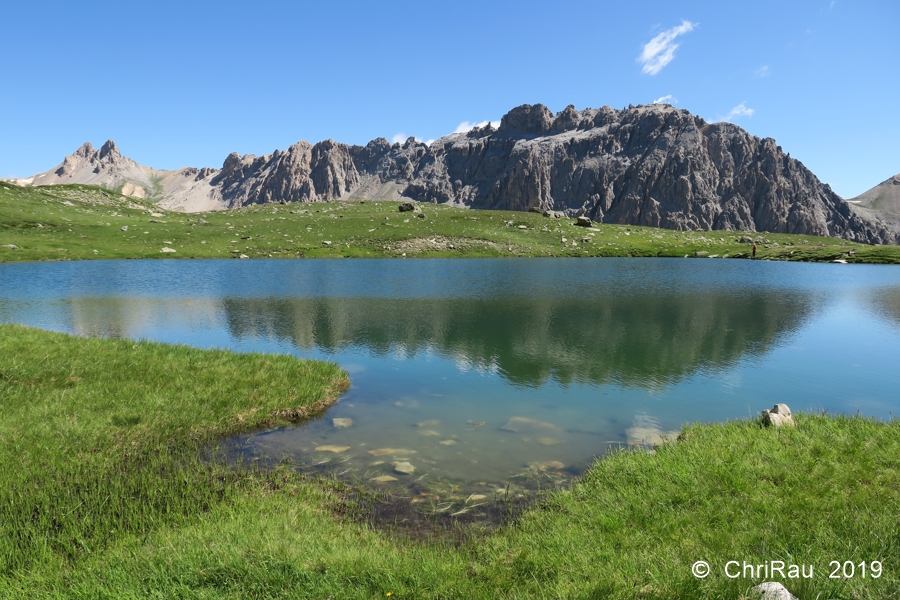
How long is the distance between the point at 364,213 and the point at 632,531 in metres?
148

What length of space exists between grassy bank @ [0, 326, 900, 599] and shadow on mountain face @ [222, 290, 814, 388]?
1038cm

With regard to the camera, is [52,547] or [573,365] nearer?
[52,547]

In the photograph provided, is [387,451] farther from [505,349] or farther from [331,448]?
[505,349]

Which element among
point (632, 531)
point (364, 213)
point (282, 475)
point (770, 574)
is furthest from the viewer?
point (364, 213)

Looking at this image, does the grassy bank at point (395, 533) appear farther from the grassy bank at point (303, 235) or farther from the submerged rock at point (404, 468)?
the grassy bank at point (303, 235)

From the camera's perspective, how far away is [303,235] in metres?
115

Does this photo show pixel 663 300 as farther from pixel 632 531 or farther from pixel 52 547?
pixel 52 547

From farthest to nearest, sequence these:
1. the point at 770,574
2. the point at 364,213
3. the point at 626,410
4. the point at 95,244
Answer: the point at 364,213 < the point at 95,244 < the point at 626,410 < the point at 770,574

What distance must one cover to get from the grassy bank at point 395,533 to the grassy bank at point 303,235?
9336 cm

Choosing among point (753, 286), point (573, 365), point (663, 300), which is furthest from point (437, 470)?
point (753, 286)

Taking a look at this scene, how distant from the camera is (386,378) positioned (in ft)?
72.2

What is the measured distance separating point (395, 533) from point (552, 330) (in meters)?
25.4

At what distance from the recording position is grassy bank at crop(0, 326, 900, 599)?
708 centimetres
